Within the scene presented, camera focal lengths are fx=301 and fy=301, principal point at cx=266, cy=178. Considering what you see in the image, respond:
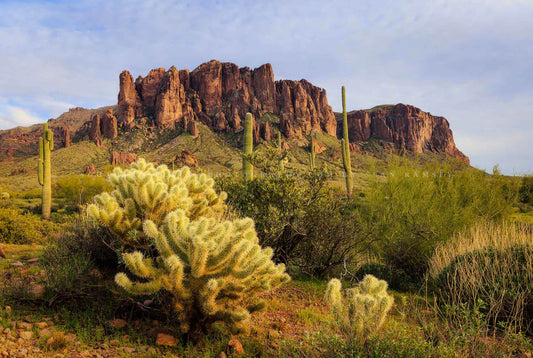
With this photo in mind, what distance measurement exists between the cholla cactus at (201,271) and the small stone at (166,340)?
193 millimetres

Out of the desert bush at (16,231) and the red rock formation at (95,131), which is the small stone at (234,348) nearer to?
the desert bush at (16,231)

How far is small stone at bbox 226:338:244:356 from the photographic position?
10.4 ft

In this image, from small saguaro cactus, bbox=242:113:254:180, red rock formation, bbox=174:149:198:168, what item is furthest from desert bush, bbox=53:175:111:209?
red rock formation, bbox=174:149:198:168

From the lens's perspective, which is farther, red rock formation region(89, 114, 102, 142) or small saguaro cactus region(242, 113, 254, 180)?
red rock formation region(89, 114, 102, 142)

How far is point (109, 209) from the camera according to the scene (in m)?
4.17

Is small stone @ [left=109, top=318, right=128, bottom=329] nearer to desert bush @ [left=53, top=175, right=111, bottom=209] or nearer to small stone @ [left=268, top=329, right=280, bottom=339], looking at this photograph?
small stone @ [left=268, top=329, right=280, bottom=339]

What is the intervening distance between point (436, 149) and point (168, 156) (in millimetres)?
118316

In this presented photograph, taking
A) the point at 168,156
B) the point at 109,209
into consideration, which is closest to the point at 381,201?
the point at 109,209

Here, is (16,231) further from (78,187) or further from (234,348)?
(78,187)

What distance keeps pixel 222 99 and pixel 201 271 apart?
11332cm

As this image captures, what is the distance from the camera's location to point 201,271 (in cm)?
311

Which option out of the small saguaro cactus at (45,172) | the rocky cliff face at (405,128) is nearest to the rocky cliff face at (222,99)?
the rocky cliff face at (405,128)

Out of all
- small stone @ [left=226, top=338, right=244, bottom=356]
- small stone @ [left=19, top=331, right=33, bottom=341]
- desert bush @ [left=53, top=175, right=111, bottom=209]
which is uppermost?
desert bush @ [left=53, top=175, right=111, bottom=209]

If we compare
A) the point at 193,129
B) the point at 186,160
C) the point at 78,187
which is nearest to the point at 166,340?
the point at 78,187
